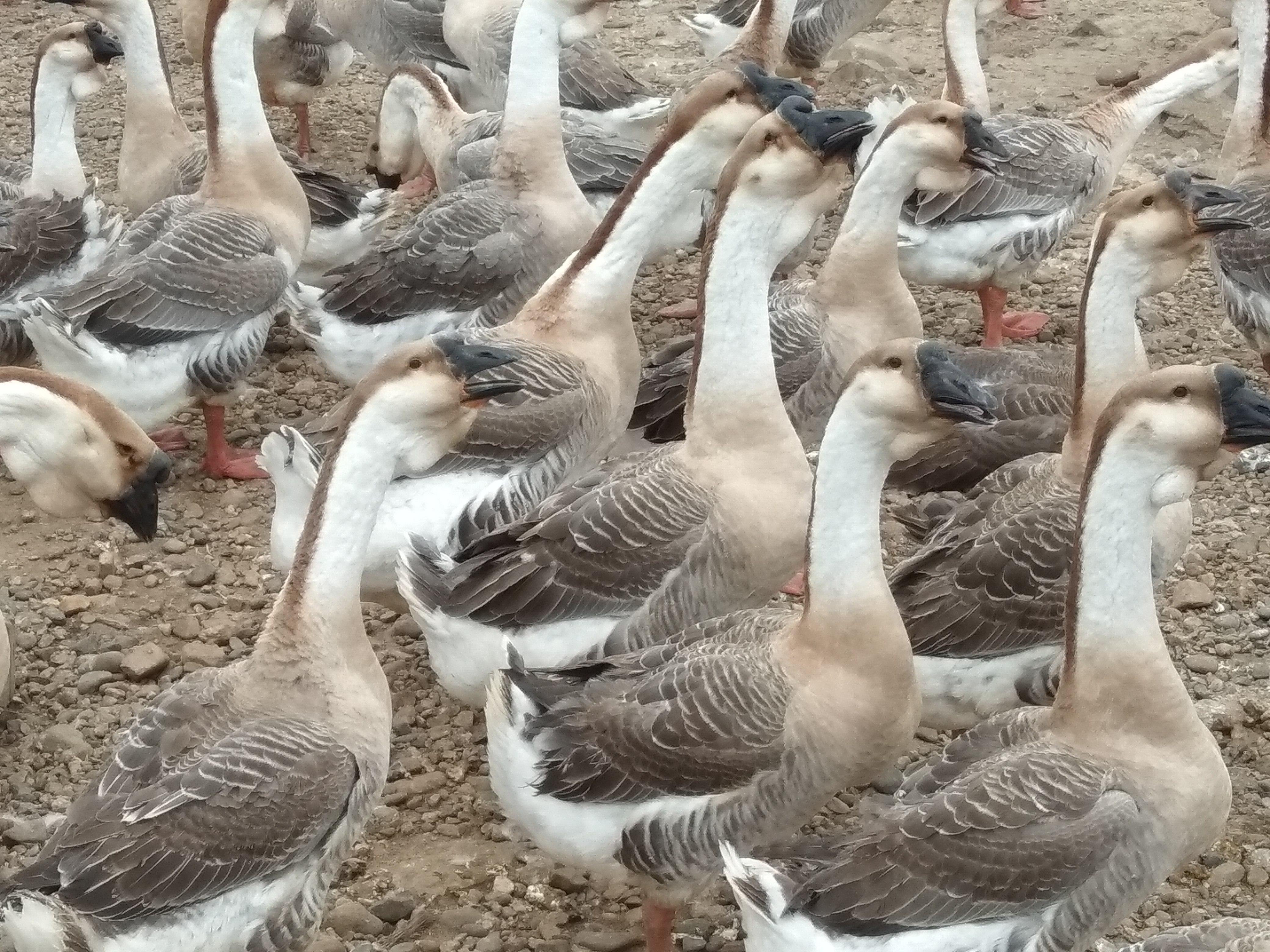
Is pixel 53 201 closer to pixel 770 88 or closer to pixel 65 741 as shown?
pixel 65 741

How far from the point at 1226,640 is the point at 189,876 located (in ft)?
12.4

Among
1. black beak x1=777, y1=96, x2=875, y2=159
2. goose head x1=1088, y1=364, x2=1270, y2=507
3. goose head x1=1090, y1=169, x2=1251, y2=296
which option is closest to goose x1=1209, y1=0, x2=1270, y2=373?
goose head x1=1090, y1=169, x2=1251, y2=296

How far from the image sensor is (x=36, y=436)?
15.6ft

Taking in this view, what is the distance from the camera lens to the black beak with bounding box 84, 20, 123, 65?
25.6 feet

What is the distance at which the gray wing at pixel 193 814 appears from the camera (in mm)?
3877

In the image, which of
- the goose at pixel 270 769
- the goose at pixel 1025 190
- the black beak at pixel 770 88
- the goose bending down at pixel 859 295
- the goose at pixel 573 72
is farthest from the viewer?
the goose at pixel 573 72

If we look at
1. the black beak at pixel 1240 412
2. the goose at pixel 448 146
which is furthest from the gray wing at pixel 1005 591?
the goose at pixel 448 146

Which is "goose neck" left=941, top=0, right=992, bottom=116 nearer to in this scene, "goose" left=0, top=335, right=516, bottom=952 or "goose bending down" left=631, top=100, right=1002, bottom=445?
"goose bending down" left=631, top=100, right=1002, bottom=445

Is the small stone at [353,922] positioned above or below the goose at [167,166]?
below

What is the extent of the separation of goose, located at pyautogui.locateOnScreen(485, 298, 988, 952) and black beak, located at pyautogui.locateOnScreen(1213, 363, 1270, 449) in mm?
687

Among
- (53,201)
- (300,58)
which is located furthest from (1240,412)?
(300,58)

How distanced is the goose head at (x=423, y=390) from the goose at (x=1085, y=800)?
1.39 metres

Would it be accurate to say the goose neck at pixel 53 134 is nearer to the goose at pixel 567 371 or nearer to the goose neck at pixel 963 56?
the goose at pixel 567 371

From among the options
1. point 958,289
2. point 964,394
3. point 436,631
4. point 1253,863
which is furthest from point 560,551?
point 958,289
